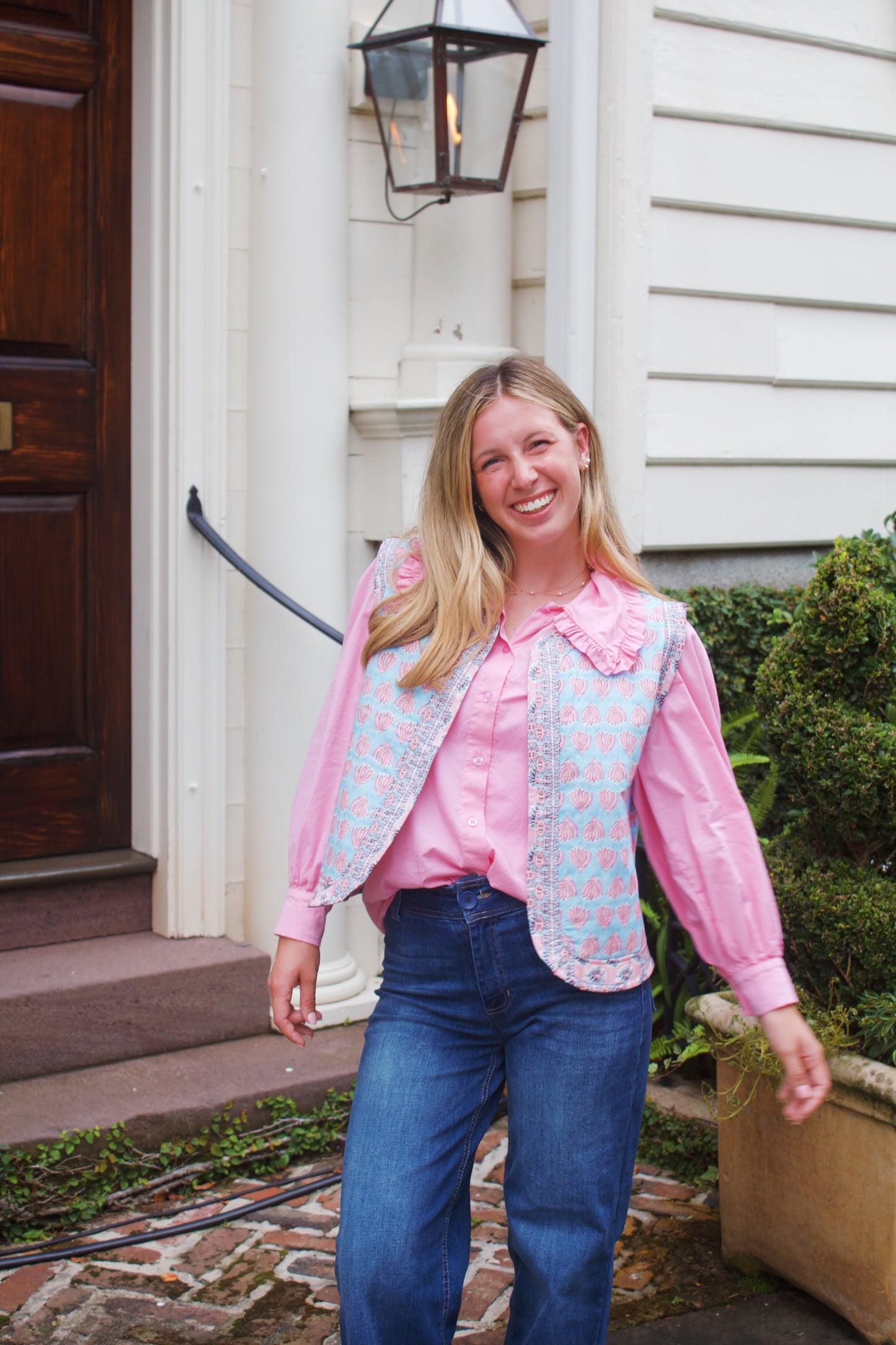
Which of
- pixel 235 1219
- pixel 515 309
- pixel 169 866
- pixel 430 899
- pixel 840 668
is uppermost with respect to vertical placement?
pixel 515 309

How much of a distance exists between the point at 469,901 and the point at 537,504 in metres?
0.63

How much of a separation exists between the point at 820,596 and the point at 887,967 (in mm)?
811

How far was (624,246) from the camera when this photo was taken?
4.36m

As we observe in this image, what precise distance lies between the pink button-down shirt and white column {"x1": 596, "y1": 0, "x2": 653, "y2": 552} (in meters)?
2.18

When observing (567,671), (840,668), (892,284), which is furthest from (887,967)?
(892,284)

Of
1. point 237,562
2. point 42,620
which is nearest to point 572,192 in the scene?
point 237,562

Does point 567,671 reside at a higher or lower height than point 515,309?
lower

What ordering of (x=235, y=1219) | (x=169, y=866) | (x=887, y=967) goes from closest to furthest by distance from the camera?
(x=887, y=967) < (x=235, y=1219) < (x=169, y=866)

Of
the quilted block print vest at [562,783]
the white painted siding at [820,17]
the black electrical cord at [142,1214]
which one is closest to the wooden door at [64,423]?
the black electrical cord at [142,1214]

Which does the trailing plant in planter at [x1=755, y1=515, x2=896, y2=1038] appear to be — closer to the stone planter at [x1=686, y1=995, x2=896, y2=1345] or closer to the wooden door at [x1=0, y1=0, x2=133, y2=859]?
the stone planter at [x1=686, y1=995, x2=896, y2=1345]

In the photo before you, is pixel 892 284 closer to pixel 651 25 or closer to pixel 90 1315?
pixel 651 25

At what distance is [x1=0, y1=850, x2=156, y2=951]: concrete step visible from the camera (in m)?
3.94

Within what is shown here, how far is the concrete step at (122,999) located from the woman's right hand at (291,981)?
1.62 m

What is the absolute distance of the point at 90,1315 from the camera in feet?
9.73
